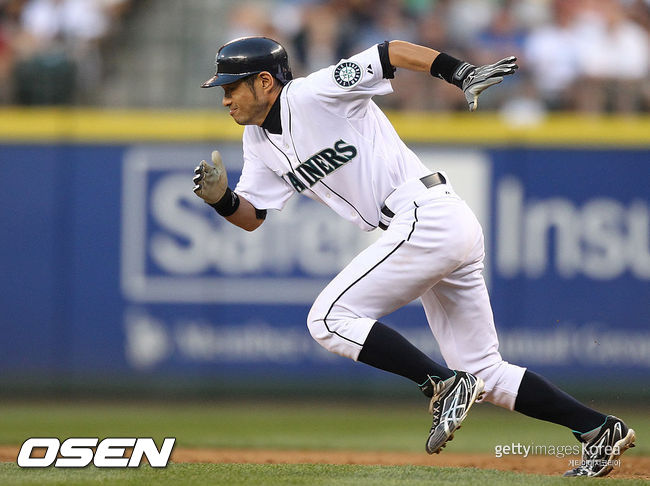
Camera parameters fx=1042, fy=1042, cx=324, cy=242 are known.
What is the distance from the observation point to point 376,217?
496 cm

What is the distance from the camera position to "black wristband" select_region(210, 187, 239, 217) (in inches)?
201

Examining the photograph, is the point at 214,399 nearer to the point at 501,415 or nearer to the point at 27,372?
the point at 27,372

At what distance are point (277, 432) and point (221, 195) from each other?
10.5 feet

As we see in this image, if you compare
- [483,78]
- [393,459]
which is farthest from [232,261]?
[483,78]

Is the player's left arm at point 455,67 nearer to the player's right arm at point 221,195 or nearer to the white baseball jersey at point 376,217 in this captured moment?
the white baseball jersey at point 376,217

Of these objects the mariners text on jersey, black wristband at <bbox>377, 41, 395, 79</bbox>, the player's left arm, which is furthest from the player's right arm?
the player's left arm

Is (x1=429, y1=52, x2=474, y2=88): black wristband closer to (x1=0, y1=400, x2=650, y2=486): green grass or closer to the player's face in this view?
the player's face

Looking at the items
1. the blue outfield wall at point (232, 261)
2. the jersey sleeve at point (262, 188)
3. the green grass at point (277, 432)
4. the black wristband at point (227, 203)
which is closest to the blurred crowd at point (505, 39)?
the blue outfield wall at point (232, 261)

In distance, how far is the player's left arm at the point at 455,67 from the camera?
4449 millimetres

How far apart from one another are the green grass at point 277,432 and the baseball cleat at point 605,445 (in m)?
0.18

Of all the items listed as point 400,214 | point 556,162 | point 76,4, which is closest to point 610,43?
point 556,162

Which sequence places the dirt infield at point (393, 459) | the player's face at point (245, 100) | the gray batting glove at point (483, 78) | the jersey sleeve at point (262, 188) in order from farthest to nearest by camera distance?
the dirt infield at point (393, 459), the jersey sleeve at point (262, 188), the player's face at point (245, 100), the gray batting glove at point (483, 78)

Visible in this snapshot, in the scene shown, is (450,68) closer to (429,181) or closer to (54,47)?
(429,181)

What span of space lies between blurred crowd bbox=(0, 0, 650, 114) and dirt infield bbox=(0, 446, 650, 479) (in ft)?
13.7
